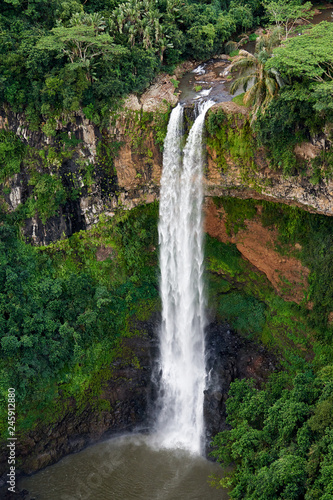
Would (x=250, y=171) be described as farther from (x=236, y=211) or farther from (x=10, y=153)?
(x=10, y=153)

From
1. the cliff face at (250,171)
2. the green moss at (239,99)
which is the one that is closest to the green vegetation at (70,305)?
the cliff face at (250,171)

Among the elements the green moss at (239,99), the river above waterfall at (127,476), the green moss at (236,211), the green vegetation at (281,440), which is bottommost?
the river above waterfall at (127,476)

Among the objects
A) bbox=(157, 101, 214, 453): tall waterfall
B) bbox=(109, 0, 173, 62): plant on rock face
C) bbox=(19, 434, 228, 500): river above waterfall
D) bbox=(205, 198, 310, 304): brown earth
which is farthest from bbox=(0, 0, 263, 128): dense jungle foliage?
bbox=(19, 434, 228, 500): river above waterfall

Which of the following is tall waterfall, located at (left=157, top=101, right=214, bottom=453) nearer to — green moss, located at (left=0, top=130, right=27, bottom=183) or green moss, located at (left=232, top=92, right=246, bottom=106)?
green moss, located at (left=232, top=92, right=246, bottom=106)

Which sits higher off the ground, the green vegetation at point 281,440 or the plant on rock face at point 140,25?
the plant on rock face at point 140,25

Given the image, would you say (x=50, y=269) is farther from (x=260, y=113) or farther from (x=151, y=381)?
(x=260, y=113)

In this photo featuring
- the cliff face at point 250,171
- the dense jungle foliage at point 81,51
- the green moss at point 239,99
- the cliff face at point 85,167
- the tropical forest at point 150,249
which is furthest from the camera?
the cliff face at point 85,167

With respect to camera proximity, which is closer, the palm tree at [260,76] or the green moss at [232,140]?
the palm tree at [260,76]

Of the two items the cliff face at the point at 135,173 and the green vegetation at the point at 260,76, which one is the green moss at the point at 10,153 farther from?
the green vegetation at the point at 260,76
